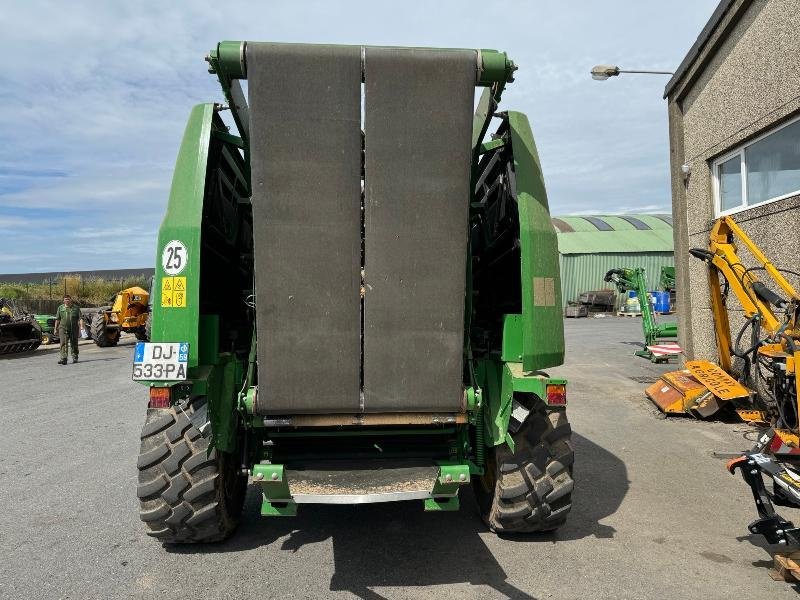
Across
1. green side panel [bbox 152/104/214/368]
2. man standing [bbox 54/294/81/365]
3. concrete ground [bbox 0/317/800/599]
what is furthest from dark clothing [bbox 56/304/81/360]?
green side panel [bbox 152/104/214/368]

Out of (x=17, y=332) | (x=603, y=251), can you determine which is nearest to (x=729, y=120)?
(x=17, y=332)

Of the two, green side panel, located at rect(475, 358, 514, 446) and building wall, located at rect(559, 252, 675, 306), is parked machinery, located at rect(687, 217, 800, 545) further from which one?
building wall, located at rect(559, 252, 675, 306)

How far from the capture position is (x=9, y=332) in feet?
64.3

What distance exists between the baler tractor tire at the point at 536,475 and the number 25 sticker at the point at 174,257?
2.31 metres

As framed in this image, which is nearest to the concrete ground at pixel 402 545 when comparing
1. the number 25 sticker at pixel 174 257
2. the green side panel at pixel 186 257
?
the green side panel at pixel 186 257

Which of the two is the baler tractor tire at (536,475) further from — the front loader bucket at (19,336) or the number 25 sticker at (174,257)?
the front loader bucket at (19,336)

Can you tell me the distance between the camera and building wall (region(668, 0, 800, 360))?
7.56 metres

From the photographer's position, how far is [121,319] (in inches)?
842

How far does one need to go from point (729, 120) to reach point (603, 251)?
101 feet

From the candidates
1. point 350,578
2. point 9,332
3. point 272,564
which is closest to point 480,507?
point 350,578

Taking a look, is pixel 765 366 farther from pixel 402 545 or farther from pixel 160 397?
pixel 160 397

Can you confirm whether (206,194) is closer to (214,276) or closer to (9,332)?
(214,276)

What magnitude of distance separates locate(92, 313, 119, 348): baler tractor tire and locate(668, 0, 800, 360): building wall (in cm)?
1882

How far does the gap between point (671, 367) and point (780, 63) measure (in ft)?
23.9
